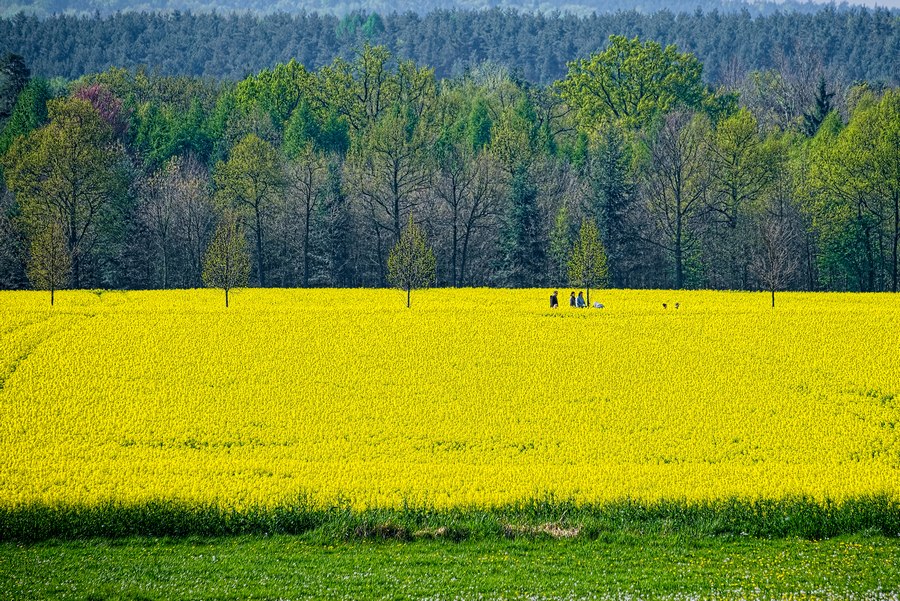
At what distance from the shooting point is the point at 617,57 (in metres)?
84.7

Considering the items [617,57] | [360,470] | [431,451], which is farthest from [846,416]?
[617,57]

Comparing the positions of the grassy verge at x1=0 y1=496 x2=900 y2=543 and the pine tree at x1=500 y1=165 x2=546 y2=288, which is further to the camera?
the pine tree at x1=500 y1=165 x2=546 y2=288

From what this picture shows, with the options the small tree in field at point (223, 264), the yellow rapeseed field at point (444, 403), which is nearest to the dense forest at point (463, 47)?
the small tree in field at point (223, 264)

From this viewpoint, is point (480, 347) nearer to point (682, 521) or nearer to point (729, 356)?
point (729, 356)

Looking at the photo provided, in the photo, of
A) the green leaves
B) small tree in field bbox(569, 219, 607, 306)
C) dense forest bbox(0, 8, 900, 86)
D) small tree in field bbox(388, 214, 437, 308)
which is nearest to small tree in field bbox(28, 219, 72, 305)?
small tree in field bbox(388, 214, 437, 308)

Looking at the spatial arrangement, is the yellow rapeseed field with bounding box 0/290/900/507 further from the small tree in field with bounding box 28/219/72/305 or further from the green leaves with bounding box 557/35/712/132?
the green leaves with bounding box 557/35/712/132

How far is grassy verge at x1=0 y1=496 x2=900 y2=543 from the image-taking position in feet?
64.8

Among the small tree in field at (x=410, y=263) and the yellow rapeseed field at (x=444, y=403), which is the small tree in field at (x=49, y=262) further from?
the small tree in field at (x=410, y=263)

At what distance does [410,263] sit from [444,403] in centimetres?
1793

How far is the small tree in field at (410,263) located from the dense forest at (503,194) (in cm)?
1815

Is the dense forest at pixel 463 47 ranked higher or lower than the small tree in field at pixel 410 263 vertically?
higher

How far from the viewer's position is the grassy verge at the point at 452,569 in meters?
16.4

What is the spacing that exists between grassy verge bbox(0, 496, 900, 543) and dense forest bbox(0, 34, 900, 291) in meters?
34.1

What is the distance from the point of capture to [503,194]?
70312 mm
